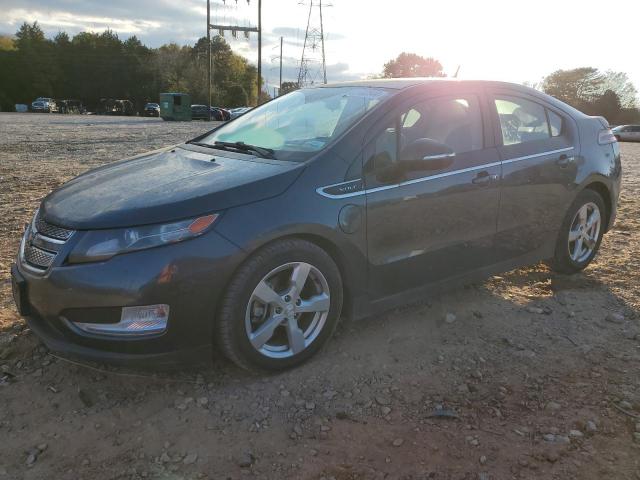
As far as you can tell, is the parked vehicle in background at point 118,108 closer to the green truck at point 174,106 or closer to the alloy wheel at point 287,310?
the green truck at point 174,106

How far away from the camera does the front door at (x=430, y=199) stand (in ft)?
10.6

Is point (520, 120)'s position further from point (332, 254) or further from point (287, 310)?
point (287, 310)

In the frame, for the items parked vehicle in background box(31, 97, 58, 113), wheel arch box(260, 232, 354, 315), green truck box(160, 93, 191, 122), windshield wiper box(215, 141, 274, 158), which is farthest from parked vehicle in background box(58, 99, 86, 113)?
wheel arch box(260, 232, 354, 315)

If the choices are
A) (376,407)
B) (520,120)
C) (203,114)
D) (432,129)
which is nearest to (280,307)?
(376,407)

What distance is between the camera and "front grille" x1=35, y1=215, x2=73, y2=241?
8.89 ft

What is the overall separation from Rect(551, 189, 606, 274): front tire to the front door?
3.15ft

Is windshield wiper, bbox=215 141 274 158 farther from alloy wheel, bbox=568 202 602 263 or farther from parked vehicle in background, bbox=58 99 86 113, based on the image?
parked vehicle in background, bbox=58 99 86 113

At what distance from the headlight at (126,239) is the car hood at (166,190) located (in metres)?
0.04

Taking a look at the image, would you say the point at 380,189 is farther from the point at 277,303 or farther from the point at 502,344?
the point at 502,344

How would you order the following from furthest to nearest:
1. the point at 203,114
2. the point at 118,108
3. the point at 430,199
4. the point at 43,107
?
1. the point at 118,108
2. the point at 43,107
3. the point at 203,114
4. the point at 430,199

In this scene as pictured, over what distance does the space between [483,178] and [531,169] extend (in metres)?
0.54

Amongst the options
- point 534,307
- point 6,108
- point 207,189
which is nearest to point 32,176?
point 207,189

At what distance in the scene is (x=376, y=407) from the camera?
277 cm

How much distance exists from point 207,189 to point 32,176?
24.4ft
